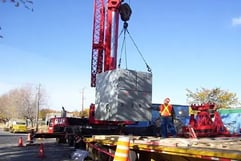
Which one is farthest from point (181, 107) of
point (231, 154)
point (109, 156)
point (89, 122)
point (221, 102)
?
point (231, 154)

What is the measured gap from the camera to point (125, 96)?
1708 cm

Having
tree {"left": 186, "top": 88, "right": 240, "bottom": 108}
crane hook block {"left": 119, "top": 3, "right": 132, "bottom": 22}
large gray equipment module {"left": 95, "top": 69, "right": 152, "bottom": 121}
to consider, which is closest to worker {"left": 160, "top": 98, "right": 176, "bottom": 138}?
large gray equipment module {"left": 95, "top": 69, "right": 152, "bottom": 121}

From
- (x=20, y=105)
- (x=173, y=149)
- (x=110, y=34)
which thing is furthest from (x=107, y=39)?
(x=20, y=105)

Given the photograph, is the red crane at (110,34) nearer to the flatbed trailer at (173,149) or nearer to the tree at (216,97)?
the flatbed trailer at (173,149)

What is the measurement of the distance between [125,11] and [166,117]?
7.67 m

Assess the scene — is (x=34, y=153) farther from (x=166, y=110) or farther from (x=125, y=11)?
(x=125, y=11)

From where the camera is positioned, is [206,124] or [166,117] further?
[206,124]

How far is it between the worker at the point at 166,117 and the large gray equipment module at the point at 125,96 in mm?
1531

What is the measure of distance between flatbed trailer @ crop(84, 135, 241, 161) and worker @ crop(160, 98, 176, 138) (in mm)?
5065

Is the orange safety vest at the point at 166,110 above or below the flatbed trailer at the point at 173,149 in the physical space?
above

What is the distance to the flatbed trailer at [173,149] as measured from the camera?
560cm

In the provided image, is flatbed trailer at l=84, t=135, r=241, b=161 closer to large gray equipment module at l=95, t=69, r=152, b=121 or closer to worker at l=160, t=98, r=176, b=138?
worker at l=160, t=98, r=176, b=138

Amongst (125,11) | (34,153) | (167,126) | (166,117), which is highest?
(125,11)

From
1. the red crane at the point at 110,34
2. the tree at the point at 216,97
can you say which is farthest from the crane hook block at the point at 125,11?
the tree at the point at 216,97
